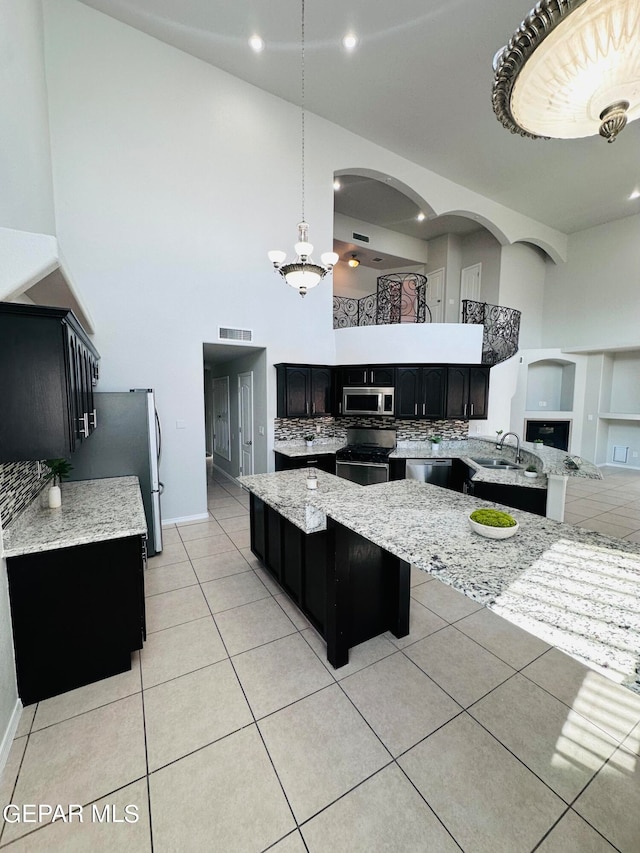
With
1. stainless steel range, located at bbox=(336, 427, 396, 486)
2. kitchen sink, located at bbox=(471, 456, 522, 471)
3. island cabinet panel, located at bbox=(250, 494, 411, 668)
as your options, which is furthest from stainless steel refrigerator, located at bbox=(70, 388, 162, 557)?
kitchen sink, located at bbox=(471, 456, 522, 471)

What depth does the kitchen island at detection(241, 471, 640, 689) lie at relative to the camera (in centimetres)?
95

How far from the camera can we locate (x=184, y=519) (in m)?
4.75

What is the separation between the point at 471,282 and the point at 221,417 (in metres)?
A: 7.18

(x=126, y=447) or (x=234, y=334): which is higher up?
(x=234, y=334)

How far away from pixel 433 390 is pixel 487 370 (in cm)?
111

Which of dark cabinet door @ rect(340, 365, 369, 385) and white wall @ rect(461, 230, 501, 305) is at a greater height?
white wall @ rect(461, 230, 501, 305)

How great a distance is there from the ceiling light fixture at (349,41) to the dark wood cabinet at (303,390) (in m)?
4.01

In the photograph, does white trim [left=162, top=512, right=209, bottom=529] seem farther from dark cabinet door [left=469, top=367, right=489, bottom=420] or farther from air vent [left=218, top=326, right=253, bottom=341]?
dark cabinet door [left=469, top=367, right=489, bottom=420]

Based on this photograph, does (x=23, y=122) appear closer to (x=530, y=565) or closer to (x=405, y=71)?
(x=530, y=565)

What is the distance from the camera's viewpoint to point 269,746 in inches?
67.2

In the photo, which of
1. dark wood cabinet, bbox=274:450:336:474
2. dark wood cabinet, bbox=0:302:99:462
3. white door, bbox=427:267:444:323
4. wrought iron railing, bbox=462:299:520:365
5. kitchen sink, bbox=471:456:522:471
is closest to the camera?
dark wood cabinet, bbox=0:302:99:462

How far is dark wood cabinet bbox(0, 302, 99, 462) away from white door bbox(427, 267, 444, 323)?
902 cm

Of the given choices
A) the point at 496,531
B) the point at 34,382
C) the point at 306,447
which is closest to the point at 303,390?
the point at 306,447

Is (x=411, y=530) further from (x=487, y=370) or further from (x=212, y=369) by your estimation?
(x=212, y=369)
